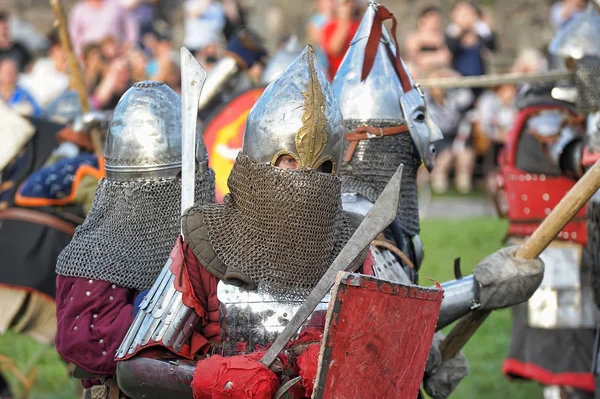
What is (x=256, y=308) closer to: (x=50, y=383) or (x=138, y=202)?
(x=138, y=202)

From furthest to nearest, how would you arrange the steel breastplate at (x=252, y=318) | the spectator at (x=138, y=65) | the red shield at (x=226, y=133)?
the spectator at (x=138, y=65) < the red shield at (x=226, y=133) < the steel breastplate at (x=252, y=318)

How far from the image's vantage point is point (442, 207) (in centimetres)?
1680

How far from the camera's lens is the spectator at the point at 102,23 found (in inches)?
601

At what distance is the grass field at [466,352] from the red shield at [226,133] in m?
1.90

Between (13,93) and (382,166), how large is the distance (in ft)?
24.8

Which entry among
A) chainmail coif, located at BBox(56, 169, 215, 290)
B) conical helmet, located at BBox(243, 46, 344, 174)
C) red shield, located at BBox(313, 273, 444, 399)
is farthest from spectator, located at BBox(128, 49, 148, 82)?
red shield, located at BBox(313, 273, 444, 399)

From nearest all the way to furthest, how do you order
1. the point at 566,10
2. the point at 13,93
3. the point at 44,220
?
the point at 44,220 → the point at 13,93 → the point at 566,10

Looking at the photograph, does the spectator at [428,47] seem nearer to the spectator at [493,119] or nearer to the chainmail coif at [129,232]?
the spectator at [493,119]

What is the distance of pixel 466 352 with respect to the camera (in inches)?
387

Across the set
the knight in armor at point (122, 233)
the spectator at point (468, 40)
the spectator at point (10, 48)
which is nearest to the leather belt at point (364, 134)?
the knight in armor at point (122, 233)

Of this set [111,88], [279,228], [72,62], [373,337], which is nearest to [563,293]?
[72,62]

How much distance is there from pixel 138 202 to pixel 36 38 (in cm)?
1294

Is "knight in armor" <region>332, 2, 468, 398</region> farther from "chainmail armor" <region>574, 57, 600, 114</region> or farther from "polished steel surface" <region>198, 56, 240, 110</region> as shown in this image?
"polished steel surface" <region>198, 56, 240, 110</region>

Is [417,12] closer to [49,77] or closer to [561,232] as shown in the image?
[49,77]
